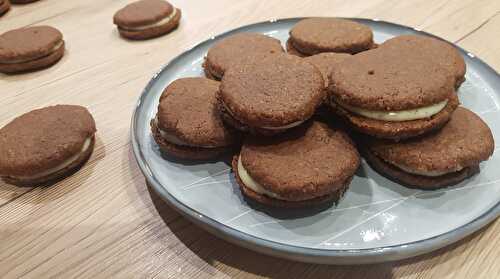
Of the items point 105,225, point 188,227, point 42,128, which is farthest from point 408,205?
point 42,128

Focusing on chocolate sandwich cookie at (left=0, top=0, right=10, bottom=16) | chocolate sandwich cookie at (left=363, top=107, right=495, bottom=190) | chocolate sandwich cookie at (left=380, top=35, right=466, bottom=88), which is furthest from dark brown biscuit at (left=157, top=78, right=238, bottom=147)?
chocolate sandwich cookie at (left=0, top=0, right=10, bottom=16)

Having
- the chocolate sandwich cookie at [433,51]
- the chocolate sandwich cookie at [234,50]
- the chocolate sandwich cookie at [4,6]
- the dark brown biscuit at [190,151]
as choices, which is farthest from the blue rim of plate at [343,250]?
the chocolate sandwich cookie at [4,6]

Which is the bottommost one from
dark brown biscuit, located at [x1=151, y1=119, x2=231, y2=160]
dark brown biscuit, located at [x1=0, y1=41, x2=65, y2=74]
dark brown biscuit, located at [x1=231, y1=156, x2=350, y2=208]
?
dark brown biscuit, located at [x1=0, y1=41, x2=65, y2=74]

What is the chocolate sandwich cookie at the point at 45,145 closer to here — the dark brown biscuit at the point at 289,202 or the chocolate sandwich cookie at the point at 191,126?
the chocolate sandwich cookie at the point at 191,126

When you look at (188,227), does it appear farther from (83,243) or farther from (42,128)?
(42,128)

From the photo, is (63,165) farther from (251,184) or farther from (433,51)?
(433,51)

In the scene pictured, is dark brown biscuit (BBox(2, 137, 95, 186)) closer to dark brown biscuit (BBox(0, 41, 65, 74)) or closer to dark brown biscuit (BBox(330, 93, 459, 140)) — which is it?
dark brown biscuit (BBox(0, 41, 65, 74))

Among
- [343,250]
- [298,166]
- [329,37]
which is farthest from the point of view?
[329,37]

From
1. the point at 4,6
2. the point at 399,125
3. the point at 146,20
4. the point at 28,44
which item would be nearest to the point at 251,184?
the point at 399,125
